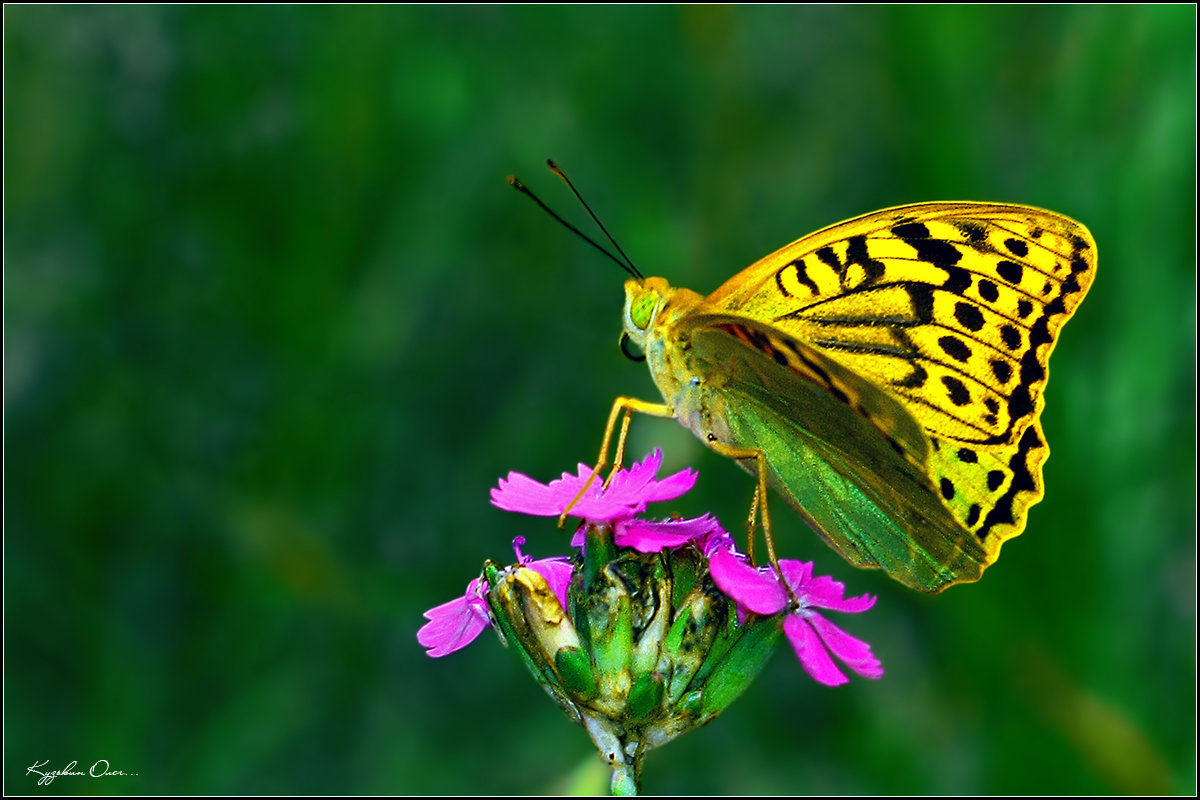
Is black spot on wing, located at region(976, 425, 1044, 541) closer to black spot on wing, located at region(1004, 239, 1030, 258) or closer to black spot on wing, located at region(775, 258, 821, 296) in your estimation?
black spot on wing, located at region(1004, 239, 1030, 258)

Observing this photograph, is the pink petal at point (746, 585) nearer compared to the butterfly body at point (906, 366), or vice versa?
the pink petal at point (746, 585)

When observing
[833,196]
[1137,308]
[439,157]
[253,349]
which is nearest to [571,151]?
[439,157]

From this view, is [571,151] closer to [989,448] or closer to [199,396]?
[199,396]

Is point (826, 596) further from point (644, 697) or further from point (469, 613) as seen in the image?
point (469, 613)
